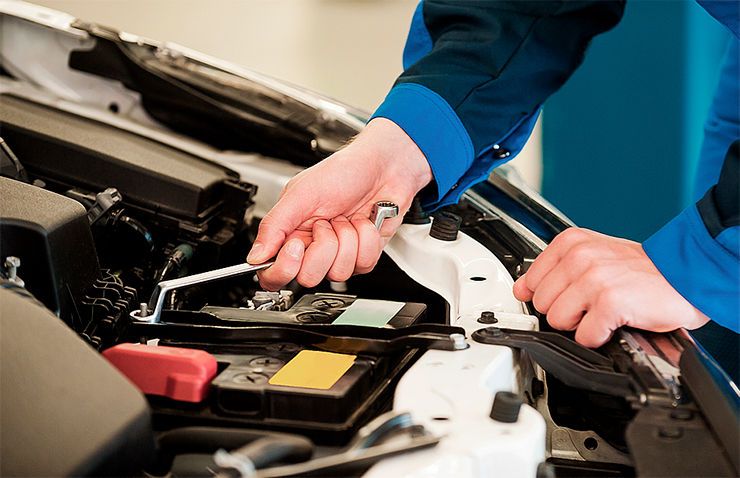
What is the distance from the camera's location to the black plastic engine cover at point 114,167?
108cm

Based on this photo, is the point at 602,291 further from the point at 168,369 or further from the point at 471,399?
the point at 168,369

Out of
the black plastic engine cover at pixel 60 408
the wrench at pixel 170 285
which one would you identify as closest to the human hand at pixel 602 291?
the wrench at pixel 170 285

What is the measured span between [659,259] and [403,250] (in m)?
0.38

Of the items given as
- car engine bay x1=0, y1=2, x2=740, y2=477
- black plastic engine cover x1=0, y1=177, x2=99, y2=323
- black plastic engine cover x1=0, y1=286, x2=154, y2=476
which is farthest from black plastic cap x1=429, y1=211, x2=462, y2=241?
black plastic engine cover x1=0, y1=286, x2=154, y2=476

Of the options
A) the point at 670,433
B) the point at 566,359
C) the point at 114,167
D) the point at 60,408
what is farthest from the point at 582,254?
the point at 114,167

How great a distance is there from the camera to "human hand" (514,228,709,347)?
79 cm

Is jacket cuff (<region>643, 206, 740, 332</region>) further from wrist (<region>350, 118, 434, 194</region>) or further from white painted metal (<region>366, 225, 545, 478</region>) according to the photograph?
wrist (<region>350, 118, 434, 194</region>)

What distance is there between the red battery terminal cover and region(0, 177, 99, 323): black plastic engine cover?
0.43 feet

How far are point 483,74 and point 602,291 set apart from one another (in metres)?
0.45

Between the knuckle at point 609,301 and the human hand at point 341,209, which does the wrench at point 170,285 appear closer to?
the human hand at point 341,209

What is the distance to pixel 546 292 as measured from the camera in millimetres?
849

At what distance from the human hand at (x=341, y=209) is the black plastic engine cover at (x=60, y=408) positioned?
34 cm

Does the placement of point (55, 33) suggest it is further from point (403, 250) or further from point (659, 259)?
point (659, 259)

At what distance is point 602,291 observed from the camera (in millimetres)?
798
